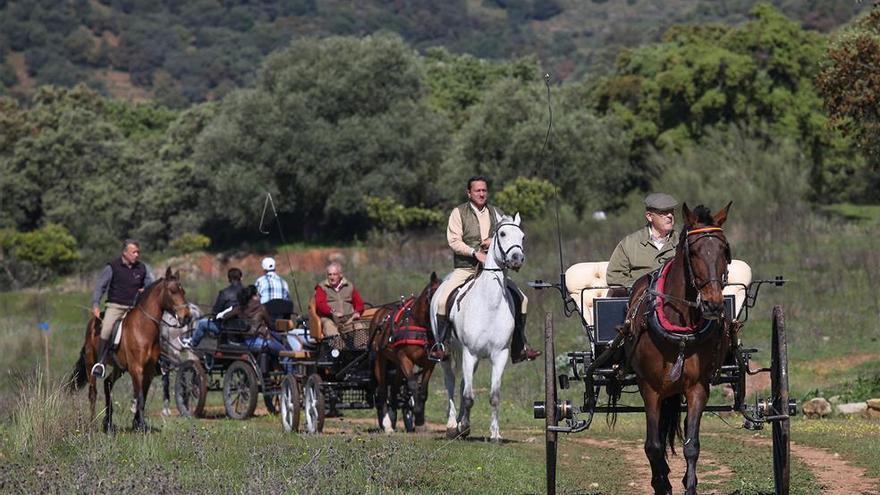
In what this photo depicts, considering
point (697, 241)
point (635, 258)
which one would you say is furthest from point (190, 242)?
point (697, 241)

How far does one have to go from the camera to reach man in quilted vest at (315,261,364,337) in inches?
824

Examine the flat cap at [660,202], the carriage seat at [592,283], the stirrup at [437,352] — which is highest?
the flat cap at [660,202]

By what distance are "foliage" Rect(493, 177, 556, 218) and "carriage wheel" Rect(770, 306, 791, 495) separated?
134 ft

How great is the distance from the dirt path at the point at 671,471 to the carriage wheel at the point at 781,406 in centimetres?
167

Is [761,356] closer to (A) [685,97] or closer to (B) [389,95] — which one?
(A) [685,97]

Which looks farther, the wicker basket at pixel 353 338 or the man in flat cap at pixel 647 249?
the wicker basket at pixel 353 338

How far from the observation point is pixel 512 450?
642 inches

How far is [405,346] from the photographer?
63.1 ft

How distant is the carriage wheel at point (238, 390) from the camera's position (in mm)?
23609

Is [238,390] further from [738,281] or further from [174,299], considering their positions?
[738,281]

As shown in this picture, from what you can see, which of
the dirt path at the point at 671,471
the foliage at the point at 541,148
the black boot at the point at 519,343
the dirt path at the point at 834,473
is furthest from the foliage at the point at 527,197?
the dirt path at the point at 834,473

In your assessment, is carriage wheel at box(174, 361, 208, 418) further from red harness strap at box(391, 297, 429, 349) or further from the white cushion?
the white cushion

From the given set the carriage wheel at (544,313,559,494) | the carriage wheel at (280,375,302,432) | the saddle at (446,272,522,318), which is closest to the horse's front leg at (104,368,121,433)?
the carriage wheel at (280,375,302,432)

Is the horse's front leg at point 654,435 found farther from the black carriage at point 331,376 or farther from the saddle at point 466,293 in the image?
the black carriage at point 331,376
